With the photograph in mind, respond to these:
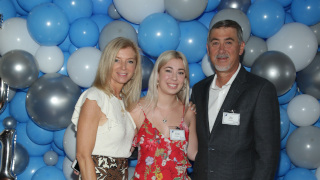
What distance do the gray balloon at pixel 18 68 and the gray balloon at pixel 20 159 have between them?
2.53ft

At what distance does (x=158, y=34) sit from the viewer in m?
3.39

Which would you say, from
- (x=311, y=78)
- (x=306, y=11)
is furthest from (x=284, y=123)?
(x=306, y=11)

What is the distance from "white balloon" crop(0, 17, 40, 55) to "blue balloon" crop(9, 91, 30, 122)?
57 cm

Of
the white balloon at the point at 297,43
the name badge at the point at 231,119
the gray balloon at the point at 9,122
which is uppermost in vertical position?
the white balloon at the point at 297,43

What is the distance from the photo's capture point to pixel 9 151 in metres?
1.07

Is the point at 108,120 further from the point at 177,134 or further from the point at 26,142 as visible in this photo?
the point at 26,142

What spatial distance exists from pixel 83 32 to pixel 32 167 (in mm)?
1869

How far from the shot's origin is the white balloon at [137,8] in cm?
358

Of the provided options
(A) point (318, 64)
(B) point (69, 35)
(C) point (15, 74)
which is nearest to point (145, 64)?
(B) point (69, 35)

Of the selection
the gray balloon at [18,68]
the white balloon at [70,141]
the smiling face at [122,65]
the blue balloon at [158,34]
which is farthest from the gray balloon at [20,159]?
the smiling face at [122,65]

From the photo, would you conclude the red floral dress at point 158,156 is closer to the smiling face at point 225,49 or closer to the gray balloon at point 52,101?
the smiling face at point 225,49

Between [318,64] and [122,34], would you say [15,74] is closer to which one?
[122,34]

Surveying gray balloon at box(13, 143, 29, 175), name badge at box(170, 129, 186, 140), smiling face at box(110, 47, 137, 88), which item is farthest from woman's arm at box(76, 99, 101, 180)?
gray balloon at box(13, 143, 29, 175)

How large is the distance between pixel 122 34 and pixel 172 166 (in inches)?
72.9
